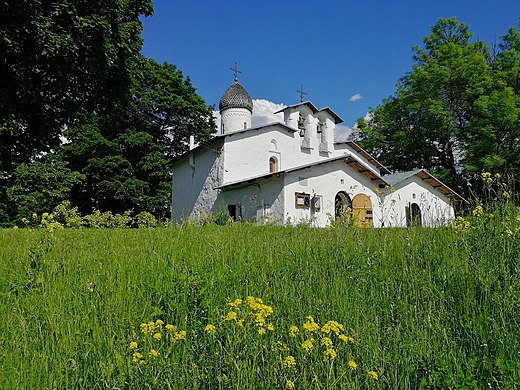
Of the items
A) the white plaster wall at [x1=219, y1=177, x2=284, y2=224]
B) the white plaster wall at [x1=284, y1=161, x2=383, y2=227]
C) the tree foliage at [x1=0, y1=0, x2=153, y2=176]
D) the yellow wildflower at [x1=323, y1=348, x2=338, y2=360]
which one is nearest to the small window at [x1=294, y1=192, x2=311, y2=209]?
the white plaster wall at [x1=284, y1=161, x2=383, y2=227]

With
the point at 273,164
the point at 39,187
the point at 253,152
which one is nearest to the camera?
the point at 253,152

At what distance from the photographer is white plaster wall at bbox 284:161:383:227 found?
806 inches

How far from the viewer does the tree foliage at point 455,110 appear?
28969mm

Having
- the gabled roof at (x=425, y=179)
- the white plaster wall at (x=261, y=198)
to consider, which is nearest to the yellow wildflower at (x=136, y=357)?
the white plaster wall at (x=261, y=198)

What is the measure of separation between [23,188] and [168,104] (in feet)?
44.4

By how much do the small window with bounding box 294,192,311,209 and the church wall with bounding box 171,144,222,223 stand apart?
18.1 ft

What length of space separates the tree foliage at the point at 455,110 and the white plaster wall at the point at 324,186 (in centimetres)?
1021

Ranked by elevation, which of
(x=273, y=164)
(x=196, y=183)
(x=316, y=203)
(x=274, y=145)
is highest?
(x=274, y=145)

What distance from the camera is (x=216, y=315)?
344cm

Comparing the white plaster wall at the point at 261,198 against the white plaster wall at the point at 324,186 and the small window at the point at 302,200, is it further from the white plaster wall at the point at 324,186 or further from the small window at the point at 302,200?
the small window at the point at 302,200

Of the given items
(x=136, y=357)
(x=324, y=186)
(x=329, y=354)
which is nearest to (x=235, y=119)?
(x=324, y=186)

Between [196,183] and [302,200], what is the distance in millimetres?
9037

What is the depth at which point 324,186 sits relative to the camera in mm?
22234

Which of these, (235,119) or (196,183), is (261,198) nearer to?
(196,183)
